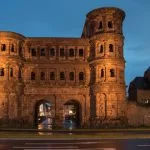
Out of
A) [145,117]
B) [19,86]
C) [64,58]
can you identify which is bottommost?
[145,117]

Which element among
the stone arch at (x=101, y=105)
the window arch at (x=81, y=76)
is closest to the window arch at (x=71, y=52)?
the window arch at (x=81, y=76)

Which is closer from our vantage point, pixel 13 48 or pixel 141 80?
pixel 13 48

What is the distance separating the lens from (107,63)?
207 feet

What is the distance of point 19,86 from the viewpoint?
6359 cm

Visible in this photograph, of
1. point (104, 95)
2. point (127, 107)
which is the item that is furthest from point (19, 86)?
point (127, 107)

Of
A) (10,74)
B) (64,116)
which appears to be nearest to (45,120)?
(64,116)

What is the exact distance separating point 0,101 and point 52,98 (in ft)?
28.2

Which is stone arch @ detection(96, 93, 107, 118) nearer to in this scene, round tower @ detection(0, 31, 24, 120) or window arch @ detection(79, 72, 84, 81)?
window arch @ detection(79, 72, 84, 81)

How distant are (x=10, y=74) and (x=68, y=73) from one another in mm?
9578

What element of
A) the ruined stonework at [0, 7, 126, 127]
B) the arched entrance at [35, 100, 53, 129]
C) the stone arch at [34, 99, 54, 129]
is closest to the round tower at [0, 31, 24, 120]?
the ruined stonework at [0, 7, 126, 127]

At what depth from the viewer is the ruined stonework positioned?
204 ft

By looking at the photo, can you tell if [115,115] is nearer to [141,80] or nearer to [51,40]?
[51,40]

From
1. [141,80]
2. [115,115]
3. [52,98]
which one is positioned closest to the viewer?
[115,115]

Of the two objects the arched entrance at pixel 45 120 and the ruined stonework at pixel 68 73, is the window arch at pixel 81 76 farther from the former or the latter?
the arched entrance at pixel 45 120
